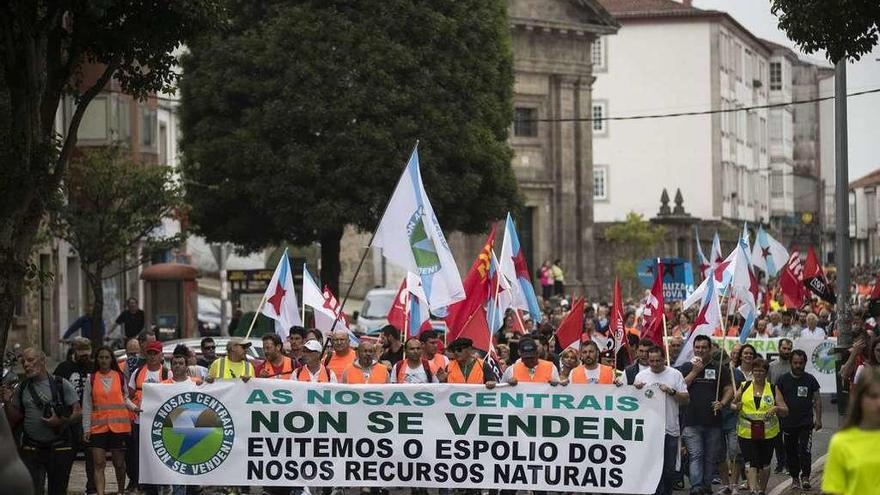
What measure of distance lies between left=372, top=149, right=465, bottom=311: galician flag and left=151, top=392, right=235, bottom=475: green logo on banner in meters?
2.91

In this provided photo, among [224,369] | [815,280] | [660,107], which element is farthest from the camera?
[660,107]

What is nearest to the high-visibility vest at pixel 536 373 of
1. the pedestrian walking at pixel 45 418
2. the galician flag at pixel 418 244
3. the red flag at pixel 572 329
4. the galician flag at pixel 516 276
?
the galician flag at pixel 418 244

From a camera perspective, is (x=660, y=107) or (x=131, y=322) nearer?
(x=131, y=322)

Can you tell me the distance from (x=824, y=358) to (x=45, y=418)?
638 inches

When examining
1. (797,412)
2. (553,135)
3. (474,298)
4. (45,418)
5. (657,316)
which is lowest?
(797,412)

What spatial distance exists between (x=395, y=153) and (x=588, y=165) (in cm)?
2347

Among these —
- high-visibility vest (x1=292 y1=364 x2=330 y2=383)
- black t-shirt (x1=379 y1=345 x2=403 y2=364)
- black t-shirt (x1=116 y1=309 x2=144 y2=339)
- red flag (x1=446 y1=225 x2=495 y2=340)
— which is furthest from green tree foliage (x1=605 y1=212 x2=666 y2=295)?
high-visibility vest (x1=292 y1=364 x2=330 y2=383)

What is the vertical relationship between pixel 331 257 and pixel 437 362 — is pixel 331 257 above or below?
above

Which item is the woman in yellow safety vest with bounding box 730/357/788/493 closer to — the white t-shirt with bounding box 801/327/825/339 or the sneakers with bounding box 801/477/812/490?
the sneakers with bounding box 801/477/812/490

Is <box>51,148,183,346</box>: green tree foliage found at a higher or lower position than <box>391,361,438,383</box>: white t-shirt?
higher

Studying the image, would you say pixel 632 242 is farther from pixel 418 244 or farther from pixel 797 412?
pixel 797 412

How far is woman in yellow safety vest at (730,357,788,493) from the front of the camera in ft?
61.3

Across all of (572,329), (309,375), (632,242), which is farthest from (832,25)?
(632,242)

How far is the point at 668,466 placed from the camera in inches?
695
